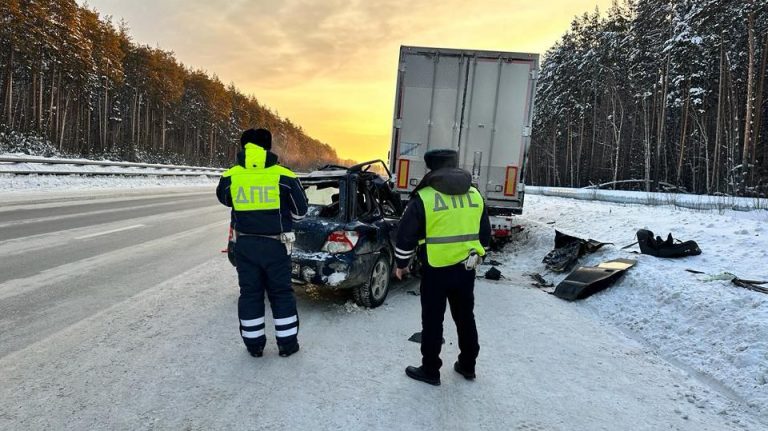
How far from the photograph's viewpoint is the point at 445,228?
11.4 ft

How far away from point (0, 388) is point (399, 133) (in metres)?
6.84

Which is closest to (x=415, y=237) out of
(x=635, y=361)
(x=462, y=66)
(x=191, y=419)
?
(x=191, y=419)

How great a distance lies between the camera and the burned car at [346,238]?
191 inches

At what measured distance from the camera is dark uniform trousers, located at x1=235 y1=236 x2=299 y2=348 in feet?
12.1

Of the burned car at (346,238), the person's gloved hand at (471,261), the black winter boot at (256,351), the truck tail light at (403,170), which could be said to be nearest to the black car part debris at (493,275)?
the burned car at (346,238)

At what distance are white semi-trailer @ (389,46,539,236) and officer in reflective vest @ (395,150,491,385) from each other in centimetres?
489

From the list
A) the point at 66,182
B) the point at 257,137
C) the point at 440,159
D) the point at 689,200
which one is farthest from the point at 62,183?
the point at 689,200

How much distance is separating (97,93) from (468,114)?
51588 millimetres

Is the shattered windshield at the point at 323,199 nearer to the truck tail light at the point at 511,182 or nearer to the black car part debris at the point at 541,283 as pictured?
the black car part debris at the point at 541,283

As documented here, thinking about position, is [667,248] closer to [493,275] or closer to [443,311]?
[493,275]

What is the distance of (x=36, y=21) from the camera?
33.3m

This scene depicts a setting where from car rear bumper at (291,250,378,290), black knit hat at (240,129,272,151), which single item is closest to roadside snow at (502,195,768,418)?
car rear bumper at (291,250,378,290)

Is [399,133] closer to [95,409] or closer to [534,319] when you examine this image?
[534,319]

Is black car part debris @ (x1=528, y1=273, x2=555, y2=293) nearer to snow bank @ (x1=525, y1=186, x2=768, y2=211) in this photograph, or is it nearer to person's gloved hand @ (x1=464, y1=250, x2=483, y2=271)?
person's gloved hand @ (x1=464, y1=250, x2=483, y2=271)
